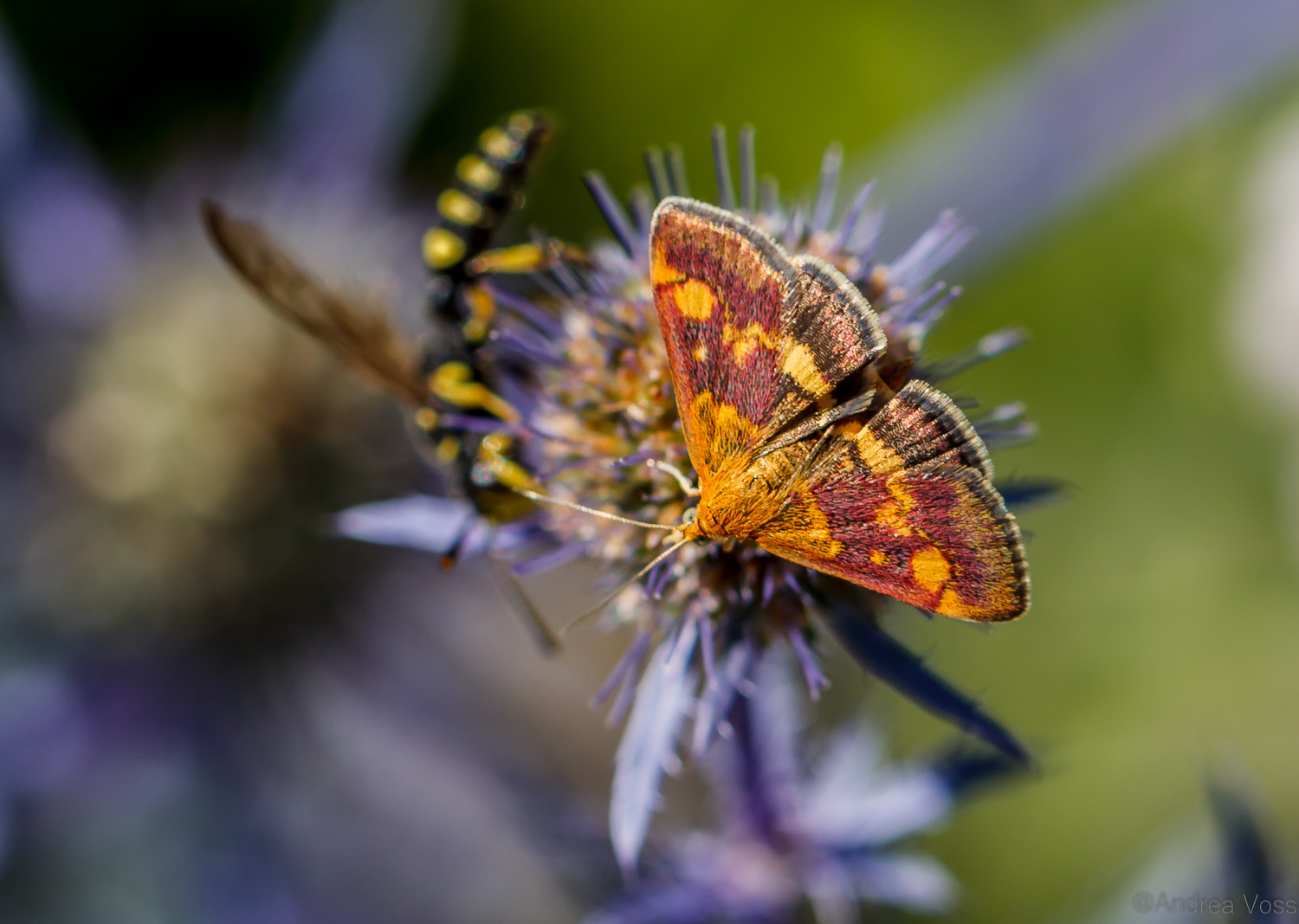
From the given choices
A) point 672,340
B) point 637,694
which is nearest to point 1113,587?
point 637,694

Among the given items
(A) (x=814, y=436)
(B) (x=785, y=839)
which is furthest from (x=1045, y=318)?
(A) (x=814, y=436)

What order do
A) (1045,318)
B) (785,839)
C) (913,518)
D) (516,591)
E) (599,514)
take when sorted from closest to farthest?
1. (913,518)
2. (599,514)
3. (516,591)
4. (785,839)
5. (1045,318)

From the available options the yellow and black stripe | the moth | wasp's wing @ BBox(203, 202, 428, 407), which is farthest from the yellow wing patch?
wasp's wing @ BBox(203, 202, 428, 407)

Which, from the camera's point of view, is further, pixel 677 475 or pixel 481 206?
pixel 481 206

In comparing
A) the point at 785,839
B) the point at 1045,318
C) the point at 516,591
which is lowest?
the point at 1045,318

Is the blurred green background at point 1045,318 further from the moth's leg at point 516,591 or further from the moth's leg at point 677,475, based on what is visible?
the moth's leg at point 677,475

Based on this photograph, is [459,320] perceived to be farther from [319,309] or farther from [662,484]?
[662,484]

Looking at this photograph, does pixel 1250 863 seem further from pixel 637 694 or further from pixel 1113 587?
pixel 1113 587

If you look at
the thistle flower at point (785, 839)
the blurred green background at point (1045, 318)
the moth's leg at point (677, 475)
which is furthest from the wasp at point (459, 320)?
the blurred green background at point (1045, 318)
